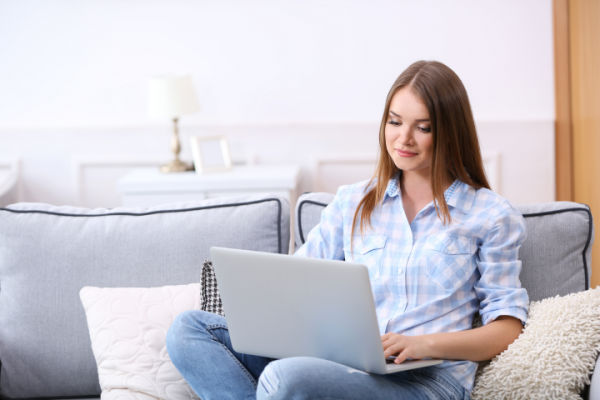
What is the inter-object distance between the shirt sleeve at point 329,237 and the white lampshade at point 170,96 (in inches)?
67.7

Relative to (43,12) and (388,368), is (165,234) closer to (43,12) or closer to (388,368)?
(388,368)

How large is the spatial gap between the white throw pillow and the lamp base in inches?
65.0

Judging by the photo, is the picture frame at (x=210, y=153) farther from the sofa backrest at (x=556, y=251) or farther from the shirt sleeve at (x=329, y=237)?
the sofa backrest at (x=556, y=251)

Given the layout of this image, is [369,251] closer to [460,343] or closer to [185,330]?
[460,343]

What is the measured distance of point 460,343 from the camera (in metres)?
1.44

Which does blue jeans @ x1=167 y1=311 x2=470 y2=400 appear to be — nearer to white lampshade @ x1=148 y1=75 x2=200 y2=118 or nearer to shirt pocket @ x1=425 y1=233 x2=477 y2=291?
shirt pocket @ x1=425 y1=233 x2=477 y2=291

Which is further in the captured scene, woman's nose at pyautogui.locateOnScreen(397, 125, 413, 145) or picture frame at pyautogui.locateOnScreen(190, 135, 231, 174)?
picture frame at pyautogui.locateOnScreen(190, 135, 231, 174)

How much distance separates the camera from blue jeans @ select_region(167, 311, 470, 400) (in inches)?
51.4

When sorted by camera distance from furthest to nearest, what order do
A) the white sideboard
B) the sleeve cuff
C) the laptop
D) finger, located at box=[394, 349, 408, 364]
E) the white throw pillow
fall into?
the white sideboard
the white throw pillow
the sleeve cuff
finger, located at box=[394, 349, 408, 364]
the laptop

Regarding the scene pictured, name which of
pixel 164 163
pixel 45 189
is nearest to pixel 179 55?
pixel 164 163

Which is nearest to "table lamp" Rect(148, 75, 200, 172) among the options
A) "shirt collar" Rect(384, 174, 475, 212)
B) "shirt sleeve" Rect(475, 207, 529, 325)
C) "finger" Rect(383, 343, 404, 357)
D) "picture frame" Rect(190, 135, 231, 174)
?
"picture frame" Rect(190, 135, 231, 174)

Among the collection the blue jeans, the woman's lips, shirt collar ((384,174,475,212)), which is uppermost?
the woman's lips

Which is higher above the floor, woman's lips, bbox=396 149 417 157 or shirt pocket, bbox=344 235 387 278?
woman's lips, bbox=396 149 417 157

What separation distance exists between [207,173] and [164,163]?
15.8 inches
